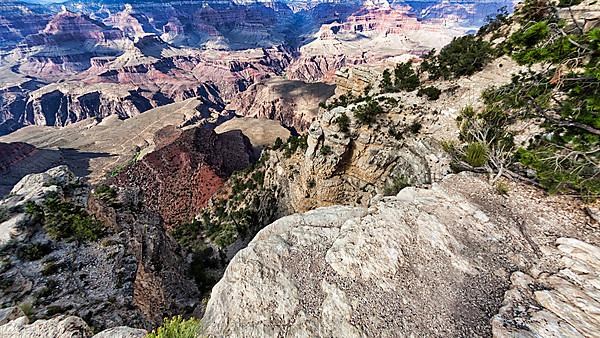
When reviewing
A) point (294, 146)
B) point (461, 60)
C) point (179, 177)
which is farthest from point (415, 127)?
point (179, 177)

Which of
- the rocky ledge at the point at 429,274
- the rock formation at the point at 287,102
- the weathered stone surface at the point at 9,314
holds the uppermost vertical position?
the rocky ledge at the point at 429,274

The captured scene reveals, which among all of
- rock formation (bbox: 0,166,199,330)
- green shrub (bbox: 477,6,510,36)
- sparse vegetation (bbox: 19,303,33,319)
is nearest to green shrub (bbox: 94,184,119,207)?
rock formation (bbox: 0,166,199,330)

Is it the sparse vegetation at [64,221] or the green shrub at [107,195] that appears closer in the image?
the sparse vegetation at [64,221]

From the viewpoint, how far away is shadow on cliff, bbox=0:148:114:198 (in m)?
63.4

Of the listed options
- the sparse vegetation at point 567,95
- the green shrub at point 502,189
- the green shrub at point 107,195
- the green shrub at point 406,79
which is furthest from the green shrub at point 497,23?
the green shrub at point 107,195

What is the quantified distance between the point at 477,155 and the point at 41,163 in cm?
9357

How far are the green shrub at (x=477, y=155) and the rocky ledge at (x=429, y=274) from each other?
1.31 m

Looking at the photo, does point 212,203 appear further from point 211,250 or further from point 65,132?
→ point 65,132

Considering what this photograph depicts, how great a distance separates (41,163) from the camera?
70.9m

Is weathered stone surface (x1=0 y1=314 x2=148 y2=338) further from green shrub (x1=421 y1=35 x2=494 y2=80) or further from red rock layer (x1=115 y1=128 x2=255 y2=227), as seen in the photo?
red rock layer (x1=115 y1=128 x2=255 y2=227)

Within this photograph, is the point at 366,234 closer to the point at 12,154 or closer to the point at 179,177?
the point at 179,177

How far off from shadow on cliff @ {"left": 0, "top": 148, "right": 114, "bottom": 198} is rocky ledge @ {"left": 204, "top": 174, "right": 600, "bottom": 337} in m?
73.7

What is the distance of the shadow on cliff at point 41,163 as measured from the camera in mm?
63444

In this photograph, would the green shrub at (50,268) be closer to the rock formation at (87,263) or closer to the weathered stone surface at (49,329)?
the rock formation at (87,263)
